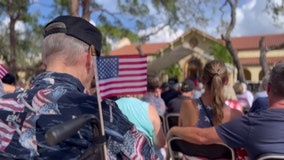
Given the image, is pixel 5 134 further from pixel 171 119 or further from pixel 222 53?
pixel 222 53

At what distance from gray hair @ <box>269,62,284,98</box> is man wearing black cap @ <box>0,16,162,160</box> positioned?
142cm

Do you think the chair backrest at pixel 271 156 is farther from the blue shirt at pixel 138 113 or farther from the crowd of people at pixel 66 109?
the blue shirt at pixel 138 113

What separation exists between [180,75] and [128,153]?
1488 inches

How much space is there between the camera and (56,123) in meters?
1.38

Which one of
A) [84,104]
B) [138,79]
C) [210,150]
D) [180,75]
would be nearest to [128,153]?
[84,104]

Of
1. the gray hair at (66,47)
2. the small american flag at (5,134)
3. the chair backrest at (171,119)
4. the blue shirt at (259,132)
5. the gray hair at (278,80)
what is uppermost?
the gray hair at (66,47)

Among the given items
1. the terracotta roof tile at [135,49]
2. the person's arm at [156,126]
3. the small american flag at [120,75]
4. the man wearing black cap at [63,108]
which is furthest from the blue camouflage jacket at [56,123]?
the terracotta roof tile at [135,49]

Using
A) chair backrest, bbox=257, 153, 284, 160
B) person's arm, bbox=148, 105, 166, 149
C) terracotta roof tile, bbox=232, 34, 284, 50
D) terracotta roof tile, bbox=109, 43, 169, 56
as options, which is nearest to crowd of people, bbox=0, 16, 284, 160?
chair backrest, bbox=257, 153, 284, 160

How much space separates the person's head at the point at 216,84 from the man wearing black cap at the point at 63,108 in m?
2.12

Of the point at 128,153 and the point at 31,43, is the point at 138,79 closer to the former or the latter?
the point at 128,153

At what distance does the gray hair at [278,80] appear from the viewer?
2.64 metres

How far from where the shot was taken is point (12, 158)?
141 cm

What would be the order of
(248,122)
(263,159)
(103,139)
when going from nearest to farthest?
(103,139), (263,159), (248,122)

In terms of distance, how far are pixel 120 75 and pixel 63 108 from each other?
43 centimetres
